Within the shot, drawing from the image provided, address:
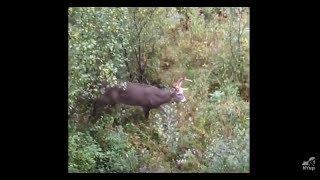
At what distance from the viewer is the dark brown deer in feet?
13.3

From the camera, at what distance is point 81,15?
397 cm

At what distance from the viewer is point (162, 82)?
4105mm

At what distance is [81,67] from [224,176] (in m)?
1.21

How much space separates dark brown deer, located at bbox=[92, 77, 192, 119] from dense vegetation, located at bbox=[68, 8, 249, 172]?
0.13 feet

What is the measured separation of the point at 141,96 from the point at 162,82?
176mm

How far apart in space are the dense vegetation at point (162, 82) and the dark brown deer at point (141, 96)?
0.04 metres
